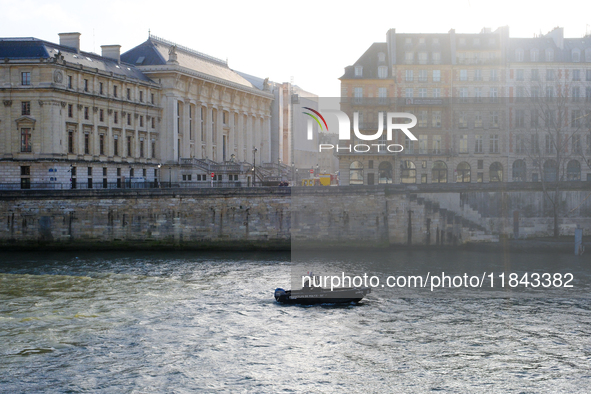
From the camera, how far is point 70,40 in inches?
3113

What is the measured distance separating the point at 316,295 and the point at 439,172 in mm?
43813

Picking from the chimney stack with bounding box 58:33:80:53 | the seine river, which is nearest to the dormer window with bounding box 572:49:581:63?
the seine river

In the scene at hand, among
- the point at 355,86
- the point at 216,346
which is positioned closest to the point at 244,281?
the point at 216,346

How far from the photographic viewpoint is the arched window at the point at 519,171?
251 ft

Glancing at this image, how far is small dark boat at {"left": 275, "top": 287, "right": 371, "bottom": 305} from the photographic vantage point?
3475 centimetres

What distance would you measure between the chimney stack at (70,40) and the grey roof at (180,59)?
1368cm

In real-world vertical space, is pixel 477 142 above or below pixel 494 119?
below

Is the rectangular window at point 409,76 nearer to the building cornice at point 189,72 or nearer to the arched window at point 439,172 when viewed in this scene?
the arched window at point 439,172

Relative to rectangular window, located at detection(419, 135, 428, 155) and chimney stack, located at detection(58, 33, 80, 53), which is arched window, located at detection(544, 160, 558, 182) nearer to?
rectangular window, located at detection(419, 135, 428, 155)

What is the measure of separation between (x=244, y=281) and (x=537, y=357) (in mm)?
19531

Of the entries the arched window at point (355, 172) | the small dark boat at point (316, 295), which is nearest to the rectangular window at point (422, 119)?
the arched window at point (355, 172)

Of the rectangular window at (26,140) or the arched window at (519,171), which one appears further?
the arched window at (519,171)

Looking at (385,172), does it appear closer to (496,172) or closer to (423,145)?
(423,145)

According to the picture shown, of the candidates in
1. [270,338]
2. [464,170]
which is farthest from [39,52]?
[270,338]
